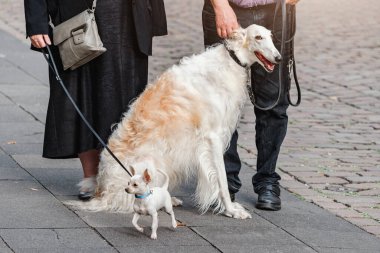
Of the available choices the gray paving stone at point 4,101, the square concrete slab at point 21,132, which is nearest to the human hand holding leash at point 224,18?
the square concrete slab at point 21,132

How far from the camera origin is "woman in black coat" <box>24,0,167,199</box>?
6570 mm

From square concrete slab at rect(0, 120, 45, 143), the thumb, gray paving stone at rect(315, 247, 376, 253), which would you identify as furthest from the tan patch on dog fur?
square concrete slab at rect(0, 120, 45, 143)

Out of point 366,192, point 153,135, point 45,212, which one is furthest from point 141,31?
point 366,192

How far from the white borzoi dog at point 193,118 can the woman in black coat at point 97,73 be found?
29 centimetres

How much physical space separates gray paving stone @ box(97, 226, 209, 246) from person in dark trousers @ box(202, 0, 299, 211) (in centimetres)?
83

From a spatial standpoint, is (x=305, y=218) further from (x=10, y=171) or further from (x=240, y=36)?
(x=10, y=171)

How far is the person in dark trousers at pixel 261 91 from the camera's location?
6.50m

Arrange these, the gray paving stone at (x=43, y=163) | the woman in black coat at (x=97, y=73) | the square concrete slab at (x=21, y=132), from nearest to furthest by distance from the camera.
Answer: the woman in black coat at (x=97, y=73) → the gray paving stone at (x=43, y=163) → the square concrete slab at (x=21, y=132)

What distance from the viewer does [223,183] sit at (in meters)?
6.46

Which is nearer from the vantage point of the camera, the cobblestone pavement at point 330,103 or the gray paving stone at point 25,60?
the cobblestone pavement at point 330,103

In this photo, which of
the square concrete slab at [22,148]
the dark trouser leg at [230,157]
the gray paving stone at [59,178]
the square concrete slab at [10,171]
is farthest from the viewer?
the square concrete slab at [22,148]

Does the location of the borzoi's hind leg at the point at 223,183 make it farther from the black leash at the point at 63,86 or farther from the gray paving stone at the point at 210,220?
the black leash at the point at 63,86

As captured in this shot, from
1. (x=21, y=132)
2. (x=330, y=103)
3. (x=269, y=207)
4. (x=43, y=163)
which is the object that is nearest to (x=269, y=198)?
(x=269, y=207)

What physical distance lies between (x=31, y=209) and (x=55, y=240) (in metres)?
0.71
